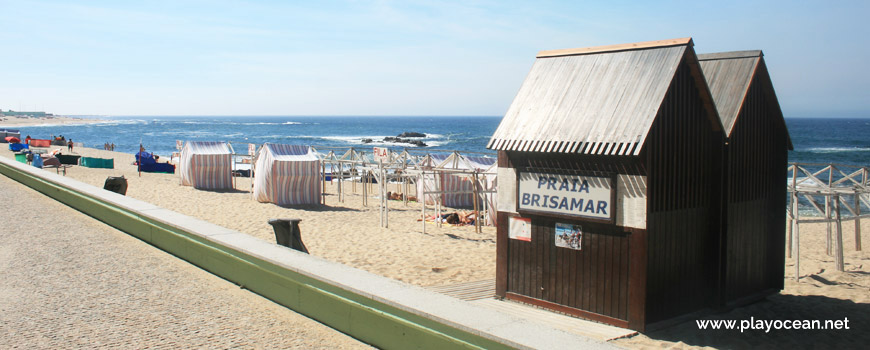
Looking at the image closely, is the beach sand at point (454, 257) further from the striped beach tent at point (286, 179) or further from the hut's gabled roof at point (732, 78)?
the hut's gabled roof at point (732, 78)

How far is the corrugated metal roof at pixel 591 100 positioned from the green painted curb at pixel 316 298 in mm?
3498

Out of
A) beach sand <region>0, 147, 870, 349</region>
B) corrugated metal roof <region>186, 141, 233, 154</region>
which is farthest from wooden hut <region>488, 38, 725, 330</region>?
corrugated metal roof <region>186, 141, 233, 154</region>

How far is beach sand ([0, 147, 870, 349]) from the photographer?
7.50 m

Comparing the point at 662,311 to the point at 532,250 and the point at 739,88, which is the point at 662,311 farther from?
the point at 739,88

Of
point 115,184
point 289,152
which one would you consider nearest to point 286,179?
point 289,152

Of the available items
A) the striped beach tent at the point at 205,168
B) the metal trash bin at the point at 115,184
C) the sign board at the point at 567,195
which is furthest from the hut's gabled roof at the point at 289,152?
the sign board at the point at 567,195

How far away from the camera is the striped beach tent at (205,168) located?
2439 cm

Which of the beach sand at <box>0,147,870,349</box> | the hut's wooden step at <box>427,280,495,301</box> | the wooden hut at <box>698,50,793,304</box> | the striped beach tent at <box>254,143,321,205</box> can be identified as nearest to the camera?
the beach sand at <box>0,147,870,349</box>

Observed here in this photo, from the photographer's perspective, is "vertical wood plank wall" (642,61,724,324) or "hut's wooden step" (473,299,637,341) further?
"vertical wood plank wall" (642,61,724,324)

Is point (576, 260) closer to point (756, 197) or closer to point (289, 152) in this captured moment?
point (756, 197)

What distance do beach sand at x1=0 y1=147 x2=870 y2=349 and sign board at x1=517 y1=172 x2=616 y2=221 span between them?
148cm
